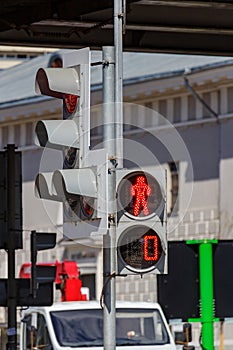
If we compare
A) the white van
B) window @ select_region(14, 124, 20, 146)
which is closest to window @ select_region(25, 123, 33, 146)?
window @ select_region(14, 124, 20, 146)

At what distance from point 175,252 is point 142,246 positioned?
16.8 ft

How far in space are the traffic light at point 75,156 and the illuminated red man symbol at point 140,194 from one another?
0.36m

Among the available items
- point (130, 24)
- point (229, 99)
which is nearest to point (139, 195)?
point (130, 24)

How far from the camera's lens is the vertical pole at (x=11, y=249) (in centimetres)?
1303

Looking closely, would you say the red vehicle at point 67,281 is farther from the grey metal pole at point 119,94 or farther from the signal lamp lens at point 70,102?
the grey metal pole at point 119,94

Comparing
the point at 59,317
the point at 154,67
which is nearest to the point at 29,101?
the point at 154,67

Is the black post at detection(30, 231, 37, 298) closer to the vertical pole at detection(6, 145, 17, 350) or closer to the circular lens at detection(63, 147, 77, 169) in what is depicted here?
the vertical pole at detection(6, 145, 17, 350)

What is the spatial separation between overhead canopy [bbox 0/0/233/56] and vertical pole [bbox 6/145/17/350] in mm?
1533

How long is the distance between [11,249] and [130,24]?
3.49 meters

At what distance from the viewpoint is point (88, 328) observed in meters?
20.8

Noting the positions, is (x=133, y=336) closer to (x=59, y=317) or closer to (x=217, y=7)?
(x=59, y=317)

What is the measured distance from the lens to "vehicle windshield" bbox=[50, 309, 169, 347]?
2052 cm

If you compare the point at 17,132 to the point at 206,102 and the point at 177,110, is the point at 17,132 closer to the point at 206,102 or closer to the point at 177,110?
the point at 177,110

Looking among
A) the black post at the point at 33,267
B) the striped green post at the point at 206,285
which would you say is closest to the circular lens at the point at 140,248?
the black post at the point at 33,267
